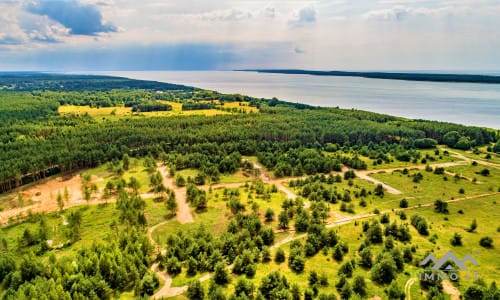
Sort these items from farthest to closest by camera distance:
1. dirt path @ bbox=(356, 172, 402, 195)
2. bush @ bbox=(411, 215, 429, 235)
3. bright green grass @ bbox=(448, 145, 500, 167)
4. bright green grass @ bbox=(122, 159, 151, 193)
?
1. bright green grass @ bbox=(448, 145, 500, 167)
2. bright green grass @ bbox=(122, 159, 151, 193)
3. dirt path @ bbox=(356, 172, 402, 195)
4. bush @ bbox=(411, 215, 429, 235)

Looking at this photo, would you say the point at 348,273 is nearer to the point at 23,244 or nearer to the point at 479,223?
the point at 479,223

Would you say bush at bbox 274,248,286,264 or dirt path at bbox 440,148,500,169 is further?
dirt path at bbox 440,148,500,169

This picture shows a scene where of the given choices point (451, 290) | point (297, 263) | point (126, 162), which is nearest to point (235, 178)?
point (126, 162)

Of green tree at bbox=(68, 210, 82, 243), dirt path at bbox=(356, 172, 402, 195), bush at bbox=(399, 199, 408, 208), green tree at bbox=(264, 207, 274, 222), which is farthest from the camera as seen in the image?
dirt path at bbox=(356, 172, 402, 195)

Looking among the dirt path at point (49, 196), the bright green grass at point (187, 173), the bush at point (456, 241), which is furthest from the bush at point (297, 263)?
the dirt path at point (49, 196)

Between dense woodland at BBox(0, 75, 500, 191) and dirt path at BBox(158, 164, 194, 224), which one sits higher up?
dense woodland at BBox(0, 75, 500, 191)

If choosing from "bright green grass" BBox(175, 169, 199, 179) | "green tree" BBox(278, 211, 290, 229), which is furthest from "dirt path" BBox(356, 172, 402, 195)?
"bright green grass" BBox(175, 169, 199, 179)

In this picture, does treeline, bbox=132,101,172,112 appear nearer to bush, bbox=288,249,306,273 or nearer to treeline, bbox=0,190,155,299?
treeline, bbox=0,190,155,299

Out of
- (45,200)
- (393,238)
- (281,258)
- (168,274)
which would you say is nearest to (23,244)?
(45,200)

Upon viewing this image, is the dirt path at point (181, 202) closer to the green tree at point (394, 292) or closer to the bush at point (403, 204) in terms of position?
the green tree at point (394, 292)
